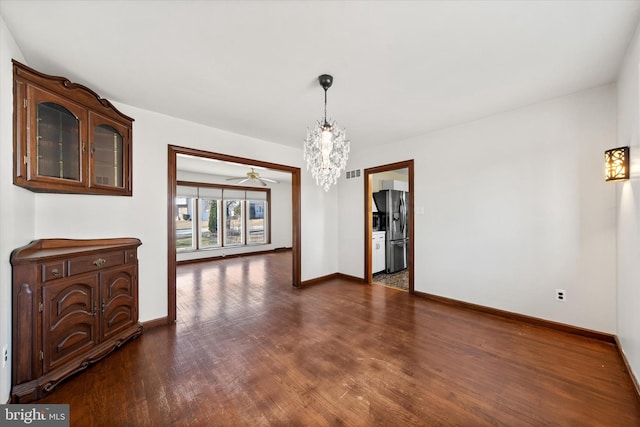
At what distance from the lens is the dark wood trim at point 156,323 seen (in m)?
2.82

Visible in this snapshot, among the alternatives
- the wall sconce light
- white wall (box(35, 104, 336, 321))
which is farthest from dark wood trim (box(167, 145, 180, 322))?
the wall sconce light

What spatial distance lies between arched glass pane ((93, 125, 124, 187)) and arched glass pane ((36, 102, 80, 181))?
17cm

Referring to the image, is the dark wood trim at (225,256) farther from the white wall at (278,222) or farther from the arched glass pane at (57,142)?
the arched glass pane at (57,142)

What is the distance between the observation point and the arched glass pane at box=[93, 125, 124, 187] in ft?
7.59

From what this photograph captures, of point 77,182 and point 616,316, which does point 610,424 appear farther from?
point 77,182

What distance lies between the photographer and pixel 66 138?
6.77 ft

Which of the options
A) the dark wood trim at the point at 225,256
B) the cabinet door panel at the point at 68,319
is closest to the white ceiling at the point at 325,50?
the cabinet door panel at the point at 68,319

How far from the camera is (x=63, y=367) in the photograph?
1891 millimetres

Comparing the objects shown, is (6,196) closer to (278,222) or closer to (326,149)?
(326,149)

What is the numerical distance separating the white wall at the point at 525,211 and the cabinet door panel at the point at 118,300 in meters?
3.88

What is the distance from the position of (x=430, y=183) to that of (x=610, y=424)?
290 cm

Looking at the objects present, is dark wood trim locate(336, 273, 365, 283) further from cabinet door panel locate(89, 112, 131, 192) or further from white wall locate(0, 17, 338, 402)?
cabinet door panel locate(89, 112, 131, 192)

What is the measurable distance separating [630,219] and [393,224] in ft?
11.8

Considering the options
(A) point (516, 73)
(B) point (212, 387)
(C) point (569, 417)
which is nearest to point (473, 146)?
(A) point (516, 73)
